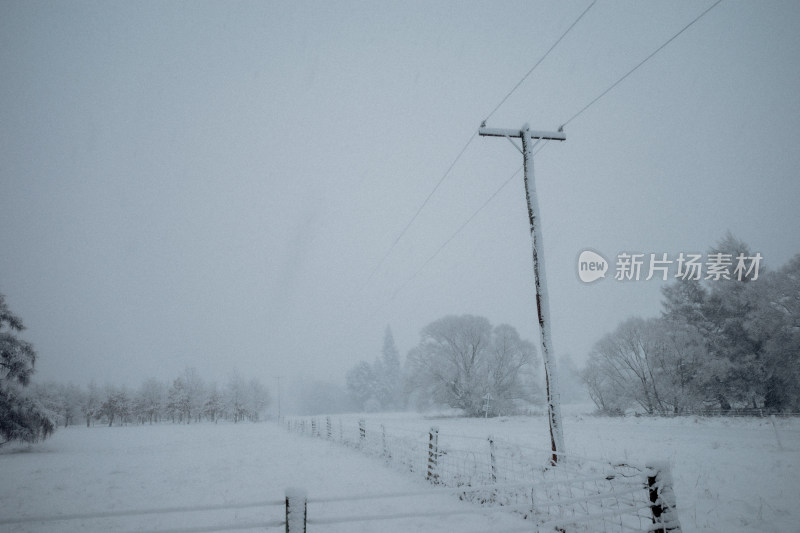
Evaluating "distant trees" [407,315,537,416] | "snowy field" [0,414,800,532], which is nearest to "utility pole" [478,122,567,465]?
"snowy field" [0,414,800,532]

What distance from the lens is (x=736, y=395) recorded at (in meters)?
26.9

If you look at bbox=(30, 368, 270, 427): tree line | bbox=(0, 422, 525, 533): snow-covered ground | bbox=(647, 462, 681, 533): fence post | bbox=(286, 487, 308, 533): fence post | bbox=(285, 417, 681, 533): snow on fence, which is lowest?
bbox=(30, 368, 270, 427): tree line

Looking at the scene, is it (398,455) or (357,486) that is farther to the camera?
(398,455)

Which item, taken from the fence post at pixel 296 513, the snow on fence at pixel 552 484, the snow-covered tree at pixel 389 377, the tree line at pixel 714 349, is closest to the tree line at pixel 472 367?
the tree line at pixel 714 349

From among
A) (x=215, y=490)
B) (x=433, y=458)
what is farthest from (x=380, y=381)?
(x=433, y=458)

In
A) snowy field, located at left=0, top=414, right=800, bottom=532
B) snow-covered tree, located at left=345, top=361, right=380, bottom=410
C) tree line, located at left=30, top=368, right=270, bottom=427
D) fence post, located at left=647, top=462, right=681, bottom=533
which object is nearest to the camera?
fence post, located at left=647, top=462, right=681, bottom=533

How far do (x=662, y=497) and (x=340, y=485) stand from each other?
8.79 metres

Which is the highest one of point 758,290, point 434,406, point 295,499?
point 758,290

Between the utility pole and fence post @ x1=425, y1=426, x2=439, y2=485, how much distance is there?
10.9 feet

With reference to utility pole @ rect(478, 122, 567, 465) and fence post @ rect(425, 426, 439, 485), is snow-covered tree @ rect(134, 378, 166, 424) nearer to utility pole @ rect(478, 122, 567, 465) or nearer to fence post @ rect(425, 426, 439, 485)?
fence post @ rect(425, 426, 439, 485)

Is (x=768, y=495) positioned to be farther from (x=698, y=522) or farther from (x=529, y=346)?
(x=529, y=346)

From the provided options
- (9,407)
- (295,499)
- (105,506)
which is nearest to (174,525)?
(105,506)

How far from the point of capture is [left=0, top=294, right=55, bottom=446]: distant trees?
2377cm

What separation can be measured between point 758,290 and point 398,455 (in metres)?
28.0
